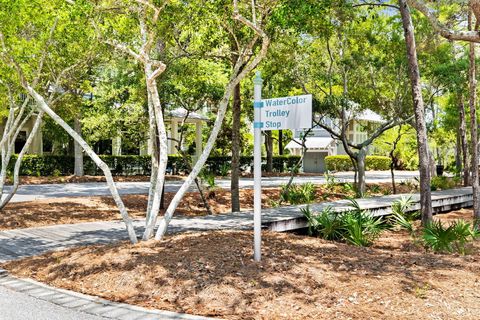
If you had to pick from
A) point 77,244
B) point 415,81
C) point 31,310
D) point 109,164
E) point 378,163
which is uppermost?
point 415,81

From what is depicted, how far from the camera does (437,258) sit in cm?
690

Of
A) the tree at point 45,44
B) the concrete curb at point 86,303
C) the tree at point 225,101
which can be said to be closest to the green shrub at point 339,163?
the tree at point 45,44

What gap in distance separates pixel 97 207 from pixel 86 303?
1002cm

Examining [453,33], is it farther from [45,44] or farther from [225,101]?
[45,44]

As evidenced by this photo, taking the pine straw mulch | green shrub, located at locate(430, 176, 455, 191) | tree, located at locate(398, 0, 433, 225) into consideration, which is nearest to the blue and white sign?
the pine straw mulch

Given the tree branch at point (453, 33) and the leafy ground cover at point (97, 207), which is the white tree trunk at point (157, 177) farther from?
the leafy ground cover at point (97, 207)

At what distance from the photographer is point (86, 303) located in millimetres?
5285

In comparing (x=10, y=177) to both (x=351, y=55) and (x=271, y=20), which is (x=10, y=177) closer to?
(x=351, y=55)

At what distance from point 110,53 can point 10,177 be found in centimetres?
1353

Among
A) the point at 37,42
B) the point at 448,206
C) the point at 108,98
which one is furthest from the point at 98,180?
the point at 448,206

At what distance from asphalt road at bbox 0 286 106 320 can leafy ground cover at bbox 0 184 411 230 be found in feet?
18.4

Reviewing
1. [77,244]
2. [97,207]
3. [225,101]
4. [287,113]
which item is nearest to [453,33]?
[287,113]

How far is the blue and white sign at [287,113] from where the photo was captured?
5.78m

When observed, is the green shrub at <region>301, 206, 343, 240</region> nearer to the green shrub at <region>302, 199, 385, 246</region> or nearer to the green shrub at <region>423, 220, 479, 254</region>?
the green shrub at <region>302, 199, 385, 246</region>
